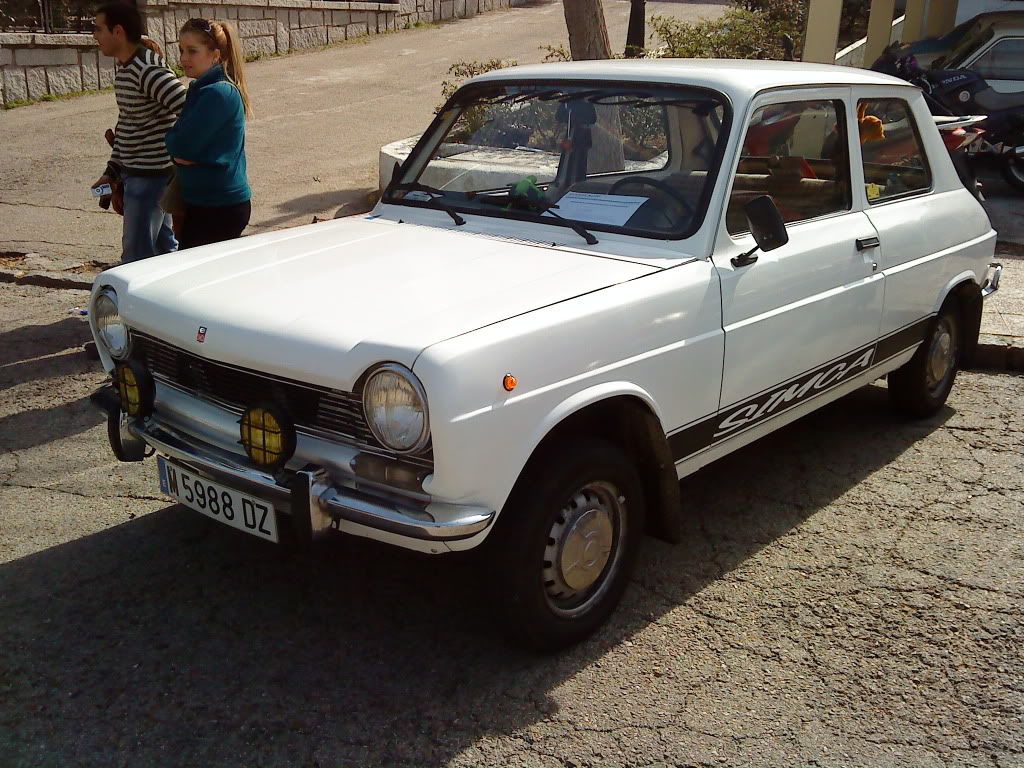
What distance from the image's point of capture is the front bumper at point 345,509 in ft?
9.13

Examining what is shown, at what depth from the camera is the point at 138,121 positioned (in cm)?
602

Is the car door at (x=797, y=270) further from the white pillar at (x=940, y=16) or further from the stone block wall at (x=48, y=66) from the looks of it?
the white pillar at (x=940, y=16)

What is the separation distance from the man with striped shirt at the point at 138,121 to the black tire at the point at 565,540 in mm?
3956

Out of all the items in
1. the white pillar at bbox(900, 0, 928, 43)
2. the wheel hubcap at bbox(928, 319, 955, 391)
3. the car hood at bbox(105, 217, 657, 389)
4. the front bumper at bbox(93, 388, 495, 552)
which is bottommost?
the wheel hubcap at bbox(928, 319, 955, 391)

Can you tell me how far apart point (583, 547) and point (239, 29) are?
15.8 metres

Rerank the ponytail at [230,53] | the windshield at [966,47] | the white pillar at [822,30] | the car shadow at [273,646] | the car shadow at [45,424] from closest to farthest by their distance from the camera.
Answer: the car shadow at [273,646] → the car shadow at [45,424] → the ponytail at [230,53] → the white pillar at [822,30] → the windshield at [966,47]

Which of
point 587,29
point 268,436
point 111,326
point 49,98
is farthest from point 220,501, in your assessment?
point 49,98

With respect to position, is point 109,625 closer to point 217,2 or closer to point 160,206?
point 160,206

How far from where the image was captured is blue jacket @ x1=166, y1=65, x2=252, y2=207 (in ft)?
17.5

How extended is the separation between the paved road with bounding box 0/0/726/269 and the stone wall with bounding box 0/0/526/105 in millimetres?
356

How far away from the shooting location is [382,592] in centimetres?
364

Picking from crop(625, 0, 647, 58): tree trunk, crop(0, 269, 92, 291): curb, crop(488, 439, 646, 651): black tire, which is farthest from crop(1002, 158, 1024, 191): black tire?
crop(488, 439, 646, 651): black tire

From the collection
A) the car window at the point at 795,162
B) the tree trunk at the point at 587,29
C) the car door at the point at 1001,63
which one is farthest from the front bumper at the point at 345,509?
the car door at the point at 1001,63

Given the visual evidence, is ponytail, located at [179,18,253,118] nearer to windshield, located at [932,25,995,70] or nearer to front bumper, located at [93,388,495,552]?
front bumper, located at [93,388,495,552]
